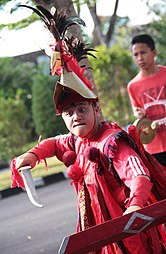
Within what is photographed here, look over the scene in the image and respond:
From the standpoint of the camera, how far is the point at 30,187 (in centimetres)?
352

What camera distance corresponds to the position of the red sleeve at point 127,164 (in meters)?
3.52

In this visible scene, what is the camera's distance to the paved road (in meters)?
7.17

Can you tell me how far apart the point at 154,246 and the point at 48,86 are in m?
18.1

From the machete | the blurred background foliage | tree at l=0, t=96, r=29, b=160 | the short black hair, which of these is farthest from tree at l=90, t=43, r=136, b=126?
the machete

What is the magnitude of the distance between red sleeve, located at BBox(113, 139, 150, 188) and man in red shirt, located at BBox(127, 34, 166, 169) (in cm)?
222

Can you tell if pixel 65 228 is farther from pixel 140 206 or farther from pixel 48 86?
pixel 48 86

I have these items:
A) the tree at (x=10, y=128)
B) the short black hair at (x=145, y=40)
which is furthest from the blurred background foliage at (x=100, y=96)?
the short black hair at (x=145, y=40)

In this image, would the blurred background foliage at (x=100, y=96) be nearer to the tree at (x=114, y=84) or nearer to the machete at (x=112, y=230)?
the tree at (x=114, y=84)

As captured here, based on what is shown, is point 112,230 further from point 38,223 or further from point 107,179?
A: point 38,223

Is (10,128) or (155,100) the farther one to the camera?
(10,128)

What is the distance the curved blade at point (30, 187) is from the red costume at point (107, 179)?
346 millimetres

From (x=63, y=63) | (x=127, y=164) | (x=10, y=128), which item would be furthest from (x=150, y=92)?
(x=10, y=128)

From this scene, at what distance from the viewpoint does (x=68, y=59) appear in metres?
3.88

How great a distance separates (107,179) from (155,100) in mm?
2297
